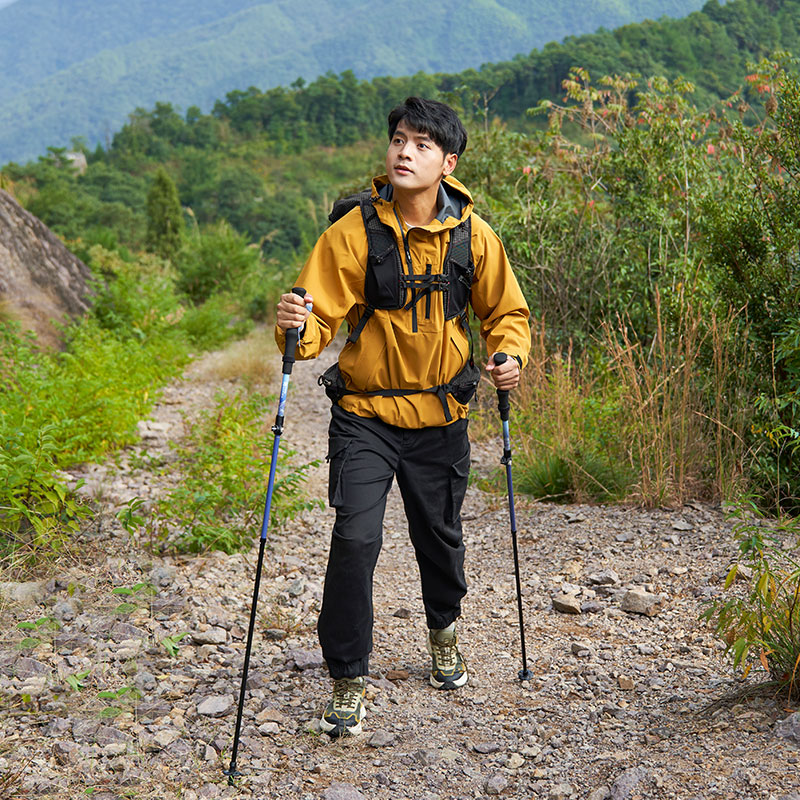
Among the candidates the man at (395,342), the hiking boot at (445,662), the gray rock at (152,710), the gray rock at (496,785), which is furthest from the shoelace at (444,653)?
the gray rock at (152,710)

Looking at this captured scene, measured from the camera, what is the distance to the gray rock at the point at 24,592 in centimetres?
405

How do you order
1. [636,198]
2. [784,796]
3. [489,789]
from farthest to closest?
1. [636,198]
2. [489,789]
3. [784,796]

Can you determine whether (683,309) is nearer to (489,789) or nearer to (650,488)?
(650,488)

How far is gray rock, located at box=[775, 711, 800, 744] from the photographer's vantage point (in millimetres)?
2695

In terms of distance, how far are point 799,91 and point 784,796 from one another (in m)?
4.08

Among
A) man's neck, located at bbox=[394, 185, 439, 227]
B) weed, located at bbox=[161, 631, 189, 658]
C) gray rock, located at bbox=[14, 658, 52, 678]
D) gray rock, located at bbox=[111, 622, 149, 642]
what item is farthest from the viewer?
gray rock, located at bbox=[111, 622, 149, 642]

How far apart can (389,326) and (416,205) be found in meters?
0.45

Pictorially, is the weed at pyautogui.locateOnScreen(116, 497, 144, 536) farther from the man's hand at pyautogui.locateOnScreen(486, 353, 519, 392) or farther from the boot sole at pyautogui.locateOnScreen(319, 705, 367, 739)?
the man's hand at pyautogui.locateOnScreen(486, 353, 519, 392)

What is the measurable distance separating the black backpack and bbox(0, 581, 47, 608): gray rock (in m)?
1.83

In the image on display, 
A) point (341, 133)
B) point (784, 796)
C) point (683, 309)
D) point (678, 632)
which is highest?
point (341, 133)

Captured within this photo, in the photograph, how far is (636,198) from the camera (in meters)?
7.11

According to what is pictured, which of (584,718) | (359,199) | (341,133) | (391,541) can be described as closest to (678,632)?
(584,718)

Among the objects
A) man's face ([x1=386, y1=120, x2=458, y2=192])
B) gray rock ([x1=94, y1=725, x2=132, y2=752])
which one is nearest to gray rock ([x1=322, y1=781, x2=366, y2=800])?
gray rock ([x1=94, y1=725, x2=132, y2=752])

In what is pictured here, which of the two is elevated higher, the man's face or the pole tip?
the man's face
